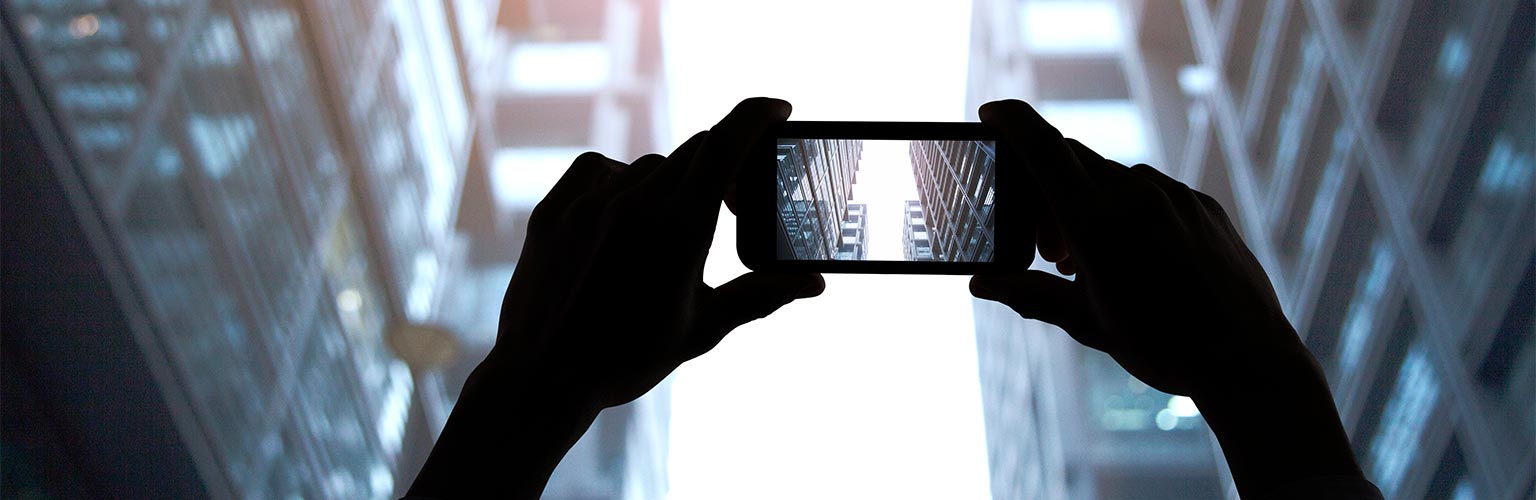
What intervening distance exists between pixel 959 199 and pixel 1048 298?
439mm

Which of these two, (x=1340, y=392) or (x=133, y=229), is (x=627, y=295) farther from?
(x=1340, y=392)

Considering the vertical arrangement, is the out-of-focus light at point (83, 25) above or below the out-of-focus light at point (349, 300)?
above

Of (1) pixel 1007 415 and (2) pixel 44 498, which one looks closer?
(2) pixel 44 498

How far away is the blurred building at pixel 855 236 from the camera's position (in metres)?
2.04

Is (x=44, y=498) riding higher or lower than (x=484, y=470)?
lower

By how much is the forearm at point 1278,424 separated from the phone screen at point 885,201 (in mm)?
673

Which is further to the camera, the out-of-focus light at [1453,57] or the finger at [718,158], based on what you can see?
the out-of-focus light at [1453,57]

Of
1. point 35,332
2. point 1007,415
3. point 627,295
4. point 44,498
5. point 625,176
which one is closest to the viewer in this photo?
point 627,295

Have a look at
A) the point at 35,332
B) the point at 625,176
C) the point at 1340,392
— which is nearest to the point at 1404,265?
the point at 1340,392

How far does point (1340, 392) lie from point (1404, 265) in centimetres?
215

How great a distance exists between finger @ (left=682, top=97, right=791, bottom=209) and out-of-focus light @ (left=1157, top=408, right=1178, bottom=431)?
12.0 metres

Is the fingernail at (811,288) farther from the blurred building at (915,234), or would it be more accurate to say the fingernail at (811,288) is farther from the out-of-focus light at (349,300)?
the out-of-focus light at (349,300)

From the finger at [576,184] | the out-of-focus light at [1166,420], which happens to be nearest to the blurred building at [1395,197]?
the out-of-focus light at [1166,420]

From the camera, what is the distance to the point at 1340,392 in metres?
8.00
